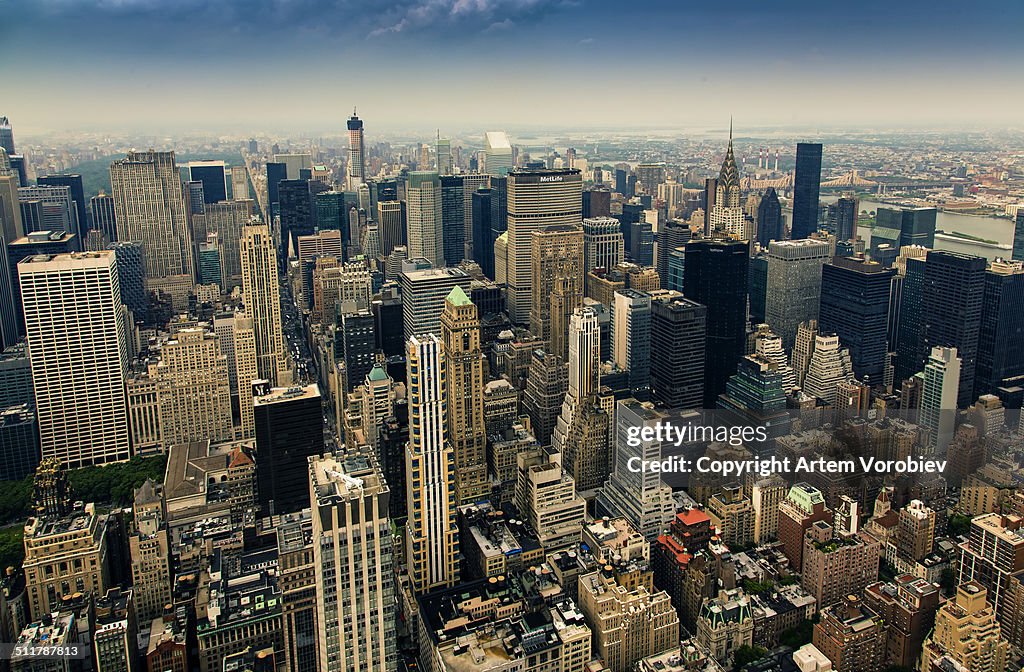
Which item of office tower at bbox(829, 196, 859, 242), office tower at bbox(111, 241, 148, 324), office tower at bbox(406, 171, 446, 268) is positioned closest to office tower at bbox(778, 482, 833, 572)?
office tower at bbox(829, 196, 859, 242)

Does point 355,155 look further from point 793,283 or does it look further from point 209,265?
point 793,283

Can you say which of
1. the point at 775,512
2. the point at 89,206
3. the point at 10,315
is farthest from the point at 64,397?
the point at 775,512

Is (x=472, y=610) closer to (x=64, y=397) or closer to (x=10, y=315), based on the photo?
(x=64, y=397)

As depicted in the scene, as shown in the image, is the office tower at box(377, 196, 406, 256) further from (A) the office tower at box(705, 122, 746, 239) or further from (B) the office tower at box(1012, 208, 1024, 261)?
(B) the office tower at box(1012, 208, 1024, 261)

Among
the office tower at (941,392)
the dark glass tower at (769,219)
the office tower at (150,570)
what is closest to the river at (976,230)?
the office tower at (941,392)

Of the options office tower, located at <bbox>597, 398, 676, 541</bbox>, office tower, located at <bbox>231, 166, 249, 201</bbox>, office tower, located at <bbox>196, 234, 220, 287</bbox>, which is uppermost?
office tower, located at <bbox>231, 166, 249, 201</bbox>

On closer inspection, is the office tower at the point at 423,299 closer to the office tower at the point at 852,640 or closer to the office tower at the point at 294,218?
the office tower at the point at 294,218
